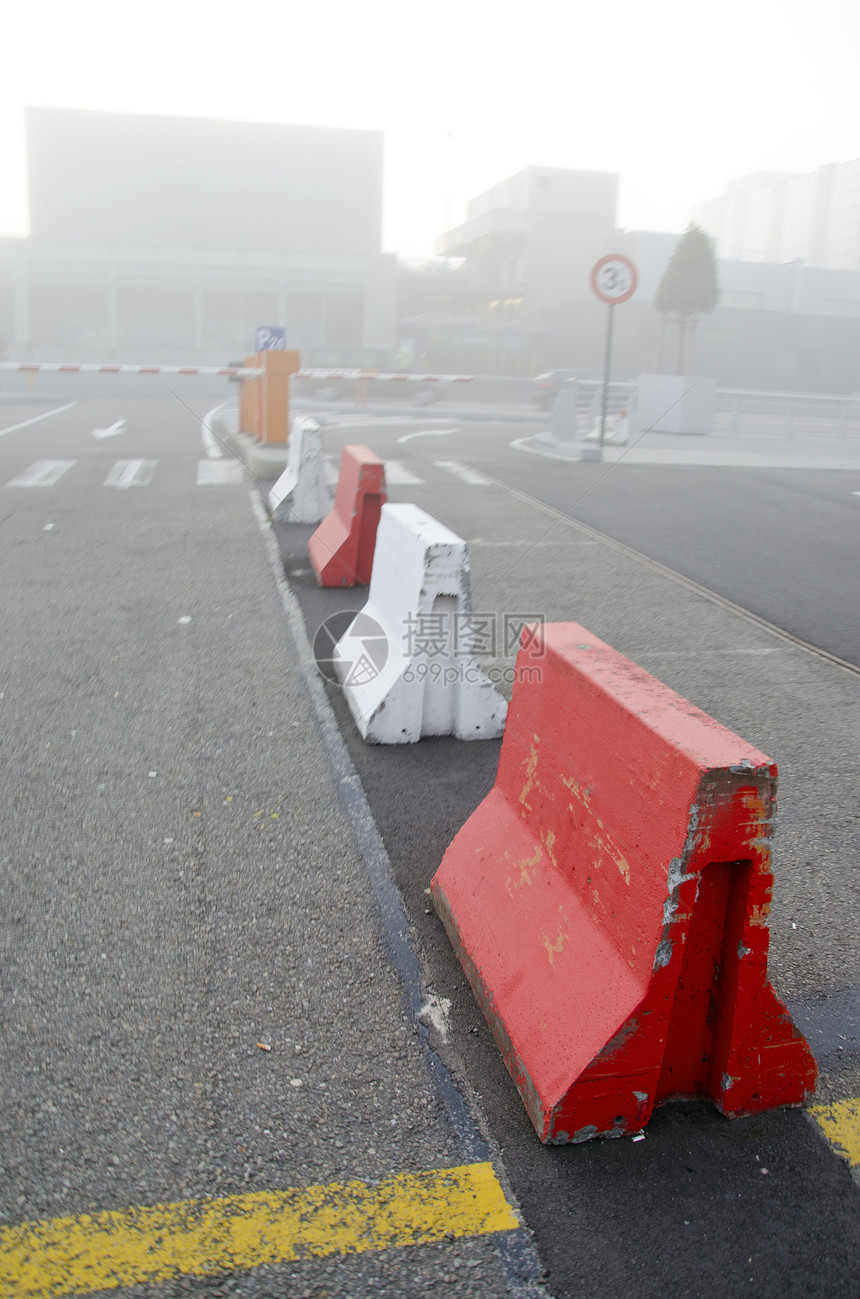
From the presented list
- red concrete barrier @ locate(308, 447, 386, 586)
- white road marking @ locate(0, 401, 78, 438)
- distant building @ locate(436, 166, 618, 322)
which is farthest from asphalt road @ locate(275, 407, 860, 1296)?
distant building @ locate(436, 166, 618, 322)

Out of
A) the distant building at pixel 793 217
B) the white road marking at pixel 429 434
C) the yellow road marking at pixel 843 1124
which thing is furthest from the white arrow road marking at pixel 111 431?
the distant building at pixel 793 217

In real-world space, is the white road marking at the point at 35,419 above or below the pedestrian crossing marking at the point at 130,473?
above

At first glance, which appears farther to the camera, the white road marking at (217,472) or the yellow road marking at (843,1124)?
the white road marking at (217,472)

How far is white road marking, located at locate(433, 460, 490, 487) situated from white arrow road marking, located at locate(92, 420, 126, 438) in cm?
703

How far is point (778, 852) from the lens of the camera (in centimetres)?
386

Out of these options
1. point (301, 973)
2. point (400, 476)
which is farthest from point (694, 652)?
point (400, 476)

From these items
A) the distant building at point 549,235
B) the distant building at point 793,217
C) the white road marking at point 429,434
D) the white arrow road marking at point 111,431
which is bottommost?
the white arrow road marking at point 111,431

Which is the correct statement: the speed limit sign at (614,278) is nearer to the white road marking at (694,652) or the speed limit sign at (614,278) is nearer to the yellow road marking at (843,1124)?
the white road marking at (694,652)

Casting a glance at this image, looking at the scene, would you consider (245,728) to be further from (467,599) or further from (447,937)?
(447,937)

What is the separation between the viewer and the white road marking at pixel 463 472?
1357 centimetres

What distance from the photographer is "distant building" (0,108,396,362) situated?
164ft

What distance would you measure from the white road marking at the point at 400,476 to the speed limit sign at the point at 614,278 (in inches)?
159

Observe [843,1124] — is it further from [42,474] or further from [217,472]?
[42,474]

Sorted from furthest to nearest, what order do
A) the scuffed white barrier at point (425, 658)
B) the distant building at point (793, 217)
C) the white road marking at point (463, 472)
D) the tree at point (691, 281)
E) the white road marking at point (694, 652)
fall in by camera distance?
the distant building at point (793, 217) < the tree at point (691, 281) < the white road marking at point (463, 472) < the white road marking at point (694, 652) < the scuffed white barrier at point (425, 658)
